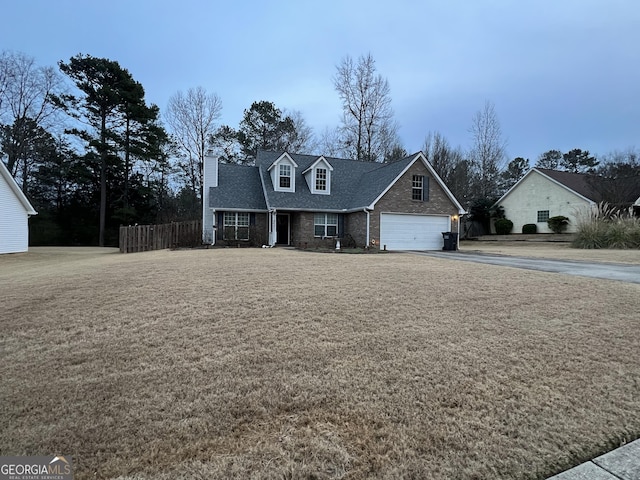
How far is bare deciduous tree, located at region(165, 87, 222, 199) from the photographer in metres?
31.6

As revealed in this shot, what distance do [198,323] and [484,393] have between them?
11.5 feet

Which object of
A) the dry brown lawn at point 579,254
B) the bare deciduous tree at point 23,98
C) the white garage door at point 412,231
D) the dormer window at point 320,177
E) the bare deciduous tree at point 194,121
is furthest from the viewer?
the bare deciduous tree at point 194,121

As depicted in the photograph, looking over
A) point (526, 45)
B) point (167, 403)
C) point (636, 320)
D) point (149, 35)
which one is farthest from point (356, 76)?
point (167, 403)

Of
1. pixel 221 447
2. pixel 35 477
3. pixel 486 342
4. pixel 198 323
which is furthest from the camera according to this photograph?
pixel 198 323

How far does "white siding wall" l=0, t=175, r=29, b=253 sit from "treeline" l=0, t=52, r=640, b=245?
9044 millimetres

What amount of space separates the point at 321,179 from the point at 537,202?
68.6 feet

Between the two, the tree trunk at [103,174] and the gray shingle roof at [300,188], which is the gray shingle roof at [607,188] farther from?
the tree trunk at [103,174]

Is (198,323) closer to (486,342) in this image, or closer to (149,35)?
(486,342)

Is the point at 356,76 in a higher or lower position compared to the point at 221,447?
higher

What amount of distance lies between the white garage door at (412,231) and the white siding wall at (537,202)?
13964 mm

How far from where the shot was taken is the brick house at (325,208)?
19.4 m

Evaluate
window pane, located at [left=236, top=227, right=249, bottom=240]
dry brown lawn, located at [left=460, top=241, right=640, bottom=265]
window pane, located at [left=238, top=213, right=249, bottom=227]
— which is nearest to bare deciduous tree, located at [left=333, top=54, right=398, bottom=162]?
window pane, located at [left=238, top=213, right=249, bottom=227]

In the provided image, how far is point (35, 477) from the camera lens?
205 centimetres

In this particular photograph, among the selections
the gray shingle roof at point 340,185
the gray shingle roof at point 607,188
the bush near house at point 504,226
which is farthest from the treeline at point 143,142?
the gray shingle roof at point 340,185
